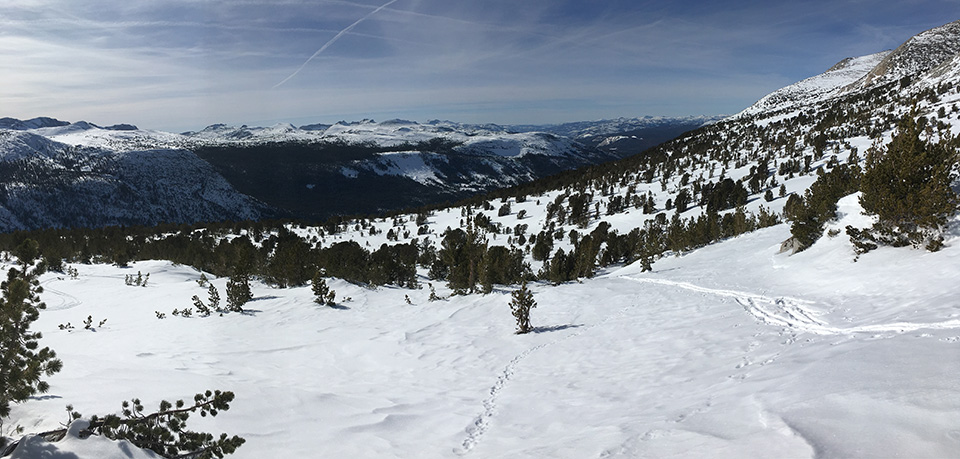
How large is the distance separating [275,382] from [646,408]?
7.92 metres

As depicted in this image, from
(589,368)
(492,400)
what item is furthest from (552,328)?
(492,400)

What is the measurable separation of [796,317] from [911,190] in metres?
5.88

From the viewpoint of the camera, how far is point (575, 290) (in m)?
20.0

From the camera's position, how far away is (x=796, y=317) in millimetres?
10297

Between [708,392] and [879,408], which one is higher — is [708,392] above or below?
below

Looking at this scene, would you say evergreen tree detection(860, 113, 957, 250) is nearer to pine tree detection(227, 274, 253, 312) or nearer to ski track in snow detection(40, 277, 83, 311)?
pine tree detection(227, 274, 253, 312)

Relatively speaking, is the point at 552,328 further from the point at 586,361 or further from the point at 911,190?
the point at 911,190

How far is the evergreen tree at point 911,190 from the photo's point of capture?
11.4 m

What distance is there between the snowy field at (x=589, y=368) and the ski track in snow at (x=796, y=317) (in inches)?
2.6

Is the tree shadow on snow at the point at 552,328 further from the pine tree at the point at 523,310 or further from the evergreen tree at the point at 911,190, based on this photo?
the evergreen tree at the point at 911,190

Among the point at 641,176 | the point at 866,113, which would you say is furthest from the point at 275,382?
the point at 866,113

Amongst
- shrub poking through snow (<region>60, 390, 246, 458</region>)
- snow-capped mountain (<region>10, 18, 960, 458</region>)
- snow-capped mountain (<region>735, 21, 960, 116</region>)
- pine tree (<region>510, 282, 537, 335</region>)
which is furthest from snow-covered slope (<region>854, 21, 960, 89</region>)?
shrub poking through snow (<region>60, 390, 246, 458</region>)

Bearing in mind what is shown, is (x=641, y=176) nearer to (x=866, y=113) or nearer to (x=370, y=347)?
(x=866, y=113)

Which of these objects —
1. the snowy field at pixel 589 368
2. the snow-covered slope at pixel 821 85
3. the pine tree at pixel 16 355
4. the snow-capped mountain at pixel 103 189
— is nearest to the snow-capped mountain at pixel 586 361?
the snowy field at pixel 589 368
